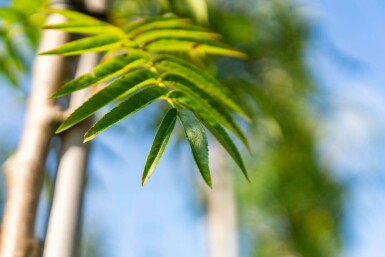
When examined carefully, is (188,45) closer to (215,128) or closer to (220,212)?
(215,128)

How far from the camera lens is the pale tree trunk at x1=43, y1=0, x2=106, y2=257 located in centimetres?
40

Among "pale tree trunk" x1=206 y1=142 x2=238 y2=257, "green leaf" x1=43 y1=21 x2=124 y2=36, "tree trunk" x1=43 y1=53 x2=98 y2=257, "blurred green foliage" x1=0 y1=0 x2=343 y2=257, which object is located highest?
"blurred green foliage" x1=0 y1=0 x2=343 y2=257

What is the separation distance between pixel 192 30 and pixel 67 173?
18cm

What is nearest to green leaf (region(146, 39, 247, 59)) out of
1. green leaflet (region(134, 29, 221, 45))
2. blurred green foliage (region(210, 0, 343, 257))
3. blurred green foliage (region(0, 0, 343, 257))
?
→ green leaflet (region(134, 29, 221, 45))

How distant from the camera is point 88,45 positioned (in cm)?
45

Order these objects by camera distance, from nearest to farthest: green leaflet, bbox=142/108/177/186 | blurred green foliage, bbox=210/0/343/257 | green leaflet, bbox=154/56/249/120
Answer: green leaflet, bbox=142/108/177/186 < green leaflet, bbox=154/56/249/120 < blurred green foliage, bbox=210/0/343/257

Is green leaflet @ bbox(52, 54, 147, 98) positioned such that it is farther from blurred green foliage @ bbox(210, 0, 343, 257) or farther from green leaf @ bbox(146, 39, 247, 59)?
blurred green foliage @ bbox(210, 0, 343, 257)

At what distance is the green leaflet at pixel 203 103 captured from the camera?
458mm

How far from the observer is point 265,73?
3.54 meters

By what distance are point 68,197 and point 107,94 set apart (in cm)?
9

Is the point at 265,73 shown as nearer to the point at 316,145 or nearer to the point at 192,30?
the point at 316,145

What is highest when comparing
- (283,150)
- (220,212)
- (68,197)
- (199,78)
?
(283,150)

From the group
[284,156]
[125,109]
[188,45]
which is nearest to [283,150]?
[284,156]

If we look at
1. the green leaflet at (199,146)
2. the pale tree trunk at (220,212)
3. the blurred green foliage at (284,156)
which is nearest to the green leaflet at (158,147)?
the green leaflet at (199,146)
